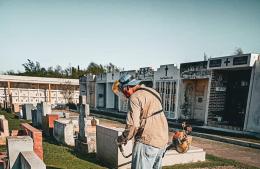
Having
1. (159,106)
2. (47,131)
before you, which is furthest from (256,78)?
(47,131)

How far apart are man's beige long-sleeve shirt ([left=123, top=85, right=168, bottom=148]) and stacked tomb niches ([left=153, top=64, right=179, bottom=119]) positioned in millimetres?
15206

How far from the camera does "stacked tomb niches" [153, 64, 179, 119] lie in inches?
704

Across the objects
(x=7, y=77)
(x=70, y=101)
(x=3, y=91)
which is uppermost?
(x=7, y=77)

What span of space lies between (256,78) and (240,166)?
7.84 meters

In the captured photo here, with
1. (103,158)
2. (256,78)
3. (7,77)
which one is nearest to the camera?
(103,158)

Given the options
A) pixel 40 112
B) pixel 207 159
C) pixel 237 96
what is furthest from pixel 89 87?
pixel 207 159

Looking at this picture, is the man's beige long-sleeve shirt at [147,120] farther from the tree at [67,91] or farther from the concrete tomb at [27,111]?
the tree at [67,91]

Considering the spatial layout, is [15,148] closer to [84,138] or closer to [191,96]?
[84,138]

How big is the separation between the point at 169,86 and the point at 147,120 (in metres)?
16.2

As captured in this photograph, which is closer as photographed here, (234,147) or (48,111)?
(234,147)

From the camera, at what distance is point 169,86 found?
61.1 ft

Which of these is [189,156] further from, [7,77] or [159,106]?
[7,77]

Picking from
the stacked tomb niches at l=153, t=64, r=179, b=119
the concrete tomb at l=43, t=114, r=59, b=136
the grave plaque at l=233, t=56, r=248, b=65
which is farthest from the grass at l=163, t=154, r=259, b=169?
the stacked tomb niches at l=153, t=64, r=179, b=119

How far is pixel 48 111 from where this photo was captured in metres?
12.7
